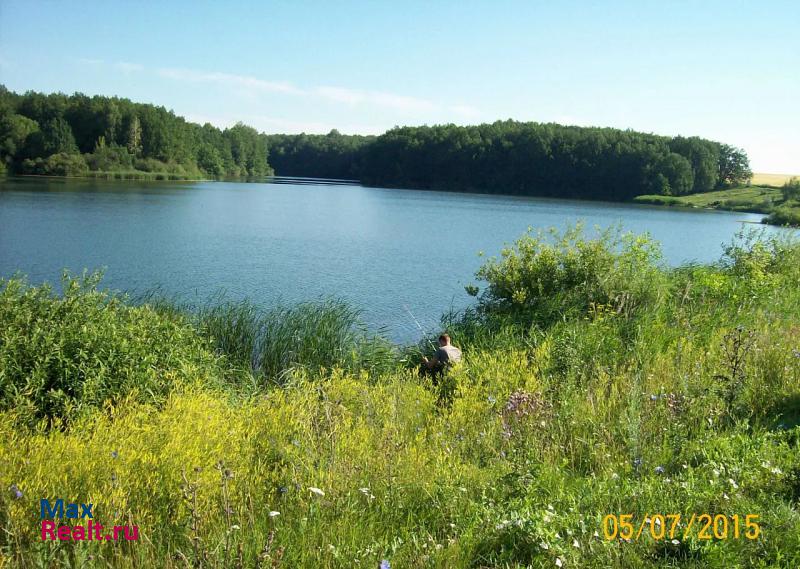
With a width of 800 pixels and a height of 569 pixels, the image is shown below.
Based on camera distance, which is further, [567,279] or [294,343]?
[567,279]

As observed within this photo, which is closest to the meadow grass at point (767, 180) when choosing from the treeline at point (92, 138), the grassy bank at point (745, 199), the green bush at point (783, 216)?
the grassy bank at point (745, 199)

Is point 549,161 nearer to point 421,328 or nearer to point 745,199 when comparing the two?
point 745,199

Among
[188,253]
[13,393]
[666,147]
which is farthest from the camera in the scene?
[666,147]

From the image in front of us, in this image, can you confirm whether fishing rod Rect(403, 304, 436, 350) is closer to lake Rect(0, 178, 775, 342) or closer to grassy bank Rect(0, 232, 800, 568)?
lake Rect(0, 178, 775, 342)

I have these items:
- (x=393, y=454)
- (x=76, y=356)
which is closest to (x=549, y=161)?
(x=76, y=356)

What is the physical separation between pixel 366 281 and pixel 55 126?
87075 millimetres

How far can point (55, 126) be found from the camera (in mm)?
89938

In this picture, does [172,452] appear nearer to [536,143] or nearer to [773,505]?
[773,505]

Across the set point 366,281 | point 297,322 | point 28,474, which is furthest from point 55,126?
point 28,474

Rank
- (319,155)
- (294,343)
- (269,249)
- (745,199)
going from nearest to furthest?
(294,343) < (269,249) < (745,199) < (319,155)

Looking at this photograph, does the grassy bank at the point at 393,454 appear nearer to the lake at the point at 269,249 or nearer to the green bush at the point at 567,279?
the green bush at the point at 567,279

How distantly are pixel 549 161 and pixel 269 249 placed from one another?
313 feet

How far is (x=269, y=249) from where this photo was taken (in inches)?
1104
